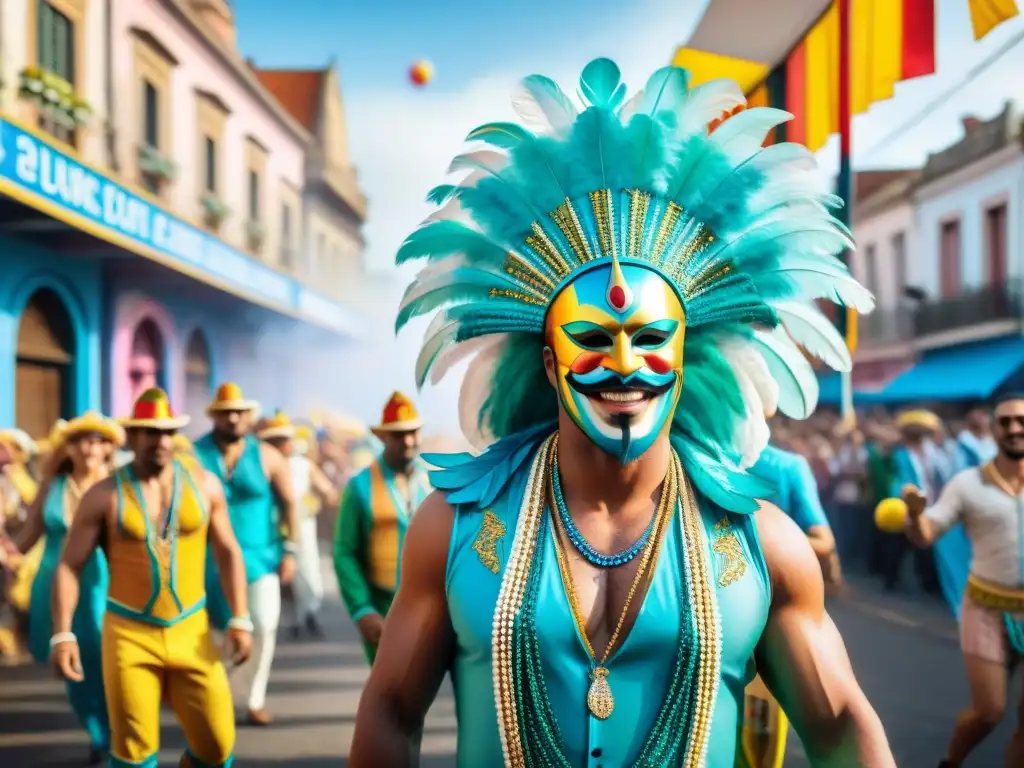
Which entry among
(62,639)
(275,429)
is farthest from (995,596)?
(275,429)

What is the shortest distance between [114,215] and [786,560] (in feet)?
36.3

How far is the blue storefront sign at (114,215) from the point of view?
9531mm

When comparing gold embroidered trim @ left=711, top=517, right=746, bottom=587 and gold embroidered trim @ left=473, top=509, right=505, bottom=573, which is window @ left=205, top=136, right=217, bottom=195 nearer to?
gold embroidered trim @ left=473, top=509, right=505, bottom=573

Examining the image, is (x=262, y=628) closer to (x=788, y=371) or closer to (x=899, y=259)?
(x=788, y=371)

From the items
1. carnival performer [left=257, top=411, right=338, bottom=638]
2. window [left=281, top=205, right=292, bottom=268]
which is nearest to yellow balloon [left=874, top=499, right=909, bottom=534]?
carnival performer [left=257, top=411, right=338, bottom=638]

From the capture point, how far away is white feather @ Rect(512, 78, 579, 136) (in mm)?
2340

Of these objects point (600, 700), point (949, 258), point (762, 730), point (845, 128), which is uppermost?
point (949, 258)

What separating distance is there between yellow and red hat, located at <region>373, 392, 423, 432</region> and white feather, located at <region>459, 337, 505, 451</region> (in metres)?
3.27

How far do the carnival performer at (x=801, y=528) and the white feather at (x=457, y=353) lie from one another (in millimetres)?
2040

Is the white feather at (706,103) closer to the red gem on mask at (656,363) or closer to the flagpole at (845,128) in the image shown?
the red gem on mask at (656,363)

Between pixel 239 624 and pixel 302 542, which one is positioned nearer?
pixel 239 624

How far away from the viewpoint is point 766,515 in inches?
90.6

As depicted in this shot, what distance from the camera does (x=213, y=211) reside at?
19.6 m

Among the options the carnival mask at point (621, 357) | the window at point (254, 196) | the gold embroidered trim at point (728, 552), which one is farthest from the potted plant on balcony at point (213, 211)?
the gold embroidered trim at point (728, 552)
